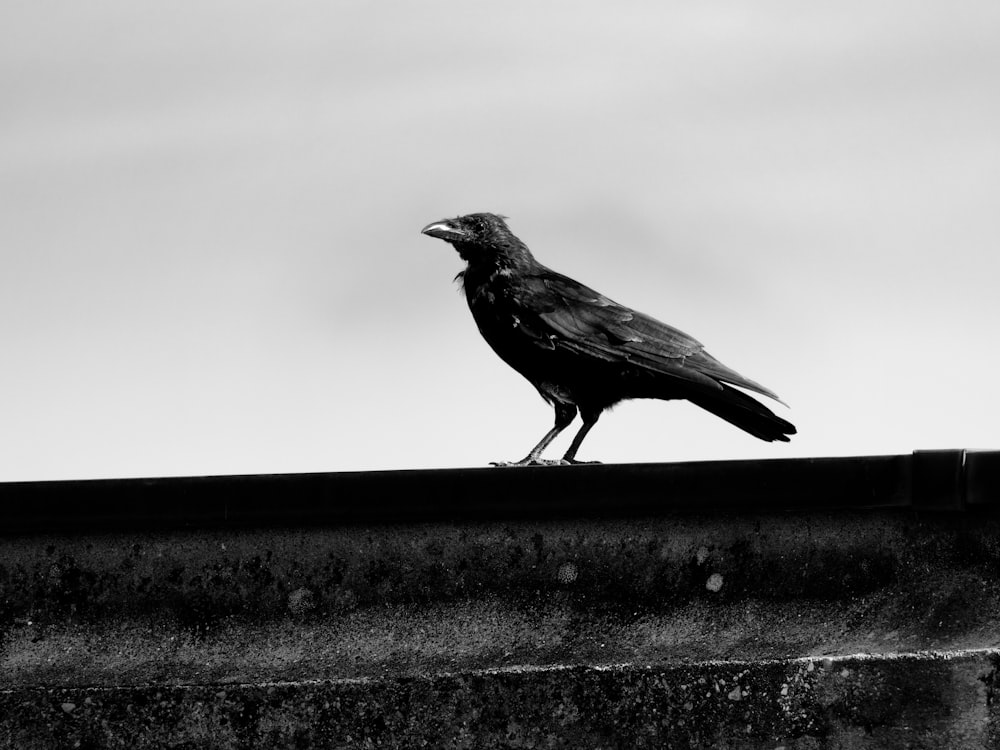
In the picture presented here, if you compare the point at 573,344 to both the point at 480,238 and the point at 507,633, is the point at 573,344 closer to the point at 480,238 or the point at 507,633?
the point at 480,238

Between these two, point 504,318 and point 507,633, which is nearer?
point 507,633

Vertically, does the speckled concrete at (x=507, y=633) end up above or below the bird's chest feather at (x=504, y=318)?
below

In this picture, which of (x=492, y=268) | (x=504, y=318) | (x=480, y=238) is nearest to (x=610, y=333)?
(x=504, y=318)

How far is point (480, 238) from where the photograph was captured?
5.81 m

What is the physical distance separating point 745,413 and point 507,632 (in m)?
2.30

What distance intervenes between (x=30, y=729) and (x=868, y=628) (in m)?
2.10

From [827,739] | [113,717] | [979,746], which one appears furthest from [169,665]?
[979,746]

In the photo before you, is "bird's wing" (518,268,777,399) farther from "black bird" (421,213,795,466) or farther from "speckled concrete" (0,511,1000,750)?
"speckled concrete" (0,511,1000,750)

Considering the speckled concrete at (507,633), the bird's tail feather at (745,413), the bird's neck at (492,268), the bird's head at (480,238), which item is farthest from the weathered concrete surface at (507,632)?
the bird's head at (480,238)

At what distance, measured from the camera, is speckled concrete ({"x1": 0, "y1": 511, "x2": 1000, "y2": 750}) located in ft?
9.52

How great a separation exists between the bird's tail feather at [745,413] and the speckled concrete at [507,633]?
1.89m

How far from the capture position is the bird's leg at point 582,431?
5473mm

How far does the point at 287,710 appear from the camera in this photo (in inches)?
116

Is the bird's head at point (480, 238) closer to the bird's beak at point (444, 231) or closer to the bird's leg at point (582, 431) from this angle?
the bird's beak at point (444, 231)
